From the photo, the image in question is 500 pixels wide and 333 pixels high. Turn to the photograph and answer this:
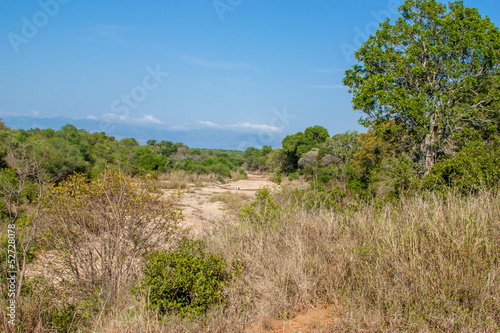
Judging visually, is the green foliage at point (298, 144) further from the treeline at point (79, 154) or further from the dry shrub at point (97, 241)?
the dry shrub at point (97, 241)

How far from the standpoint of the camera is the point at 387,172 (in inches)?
533

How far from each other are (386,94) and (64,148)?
16.8 meters

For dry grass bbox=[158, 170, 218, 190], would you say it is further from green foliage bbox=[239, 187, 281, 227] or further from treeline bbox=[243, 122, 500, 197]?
green foliage bbox=[239, 187, 281, 227]

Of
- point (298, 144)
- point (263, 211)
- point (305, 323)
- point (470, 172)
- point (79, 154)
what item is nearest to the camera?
point (305, 323)

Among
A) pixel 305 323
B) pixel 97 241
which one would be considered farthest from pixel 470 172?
pixel 97 241

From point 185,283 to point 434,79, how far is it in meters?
14.3

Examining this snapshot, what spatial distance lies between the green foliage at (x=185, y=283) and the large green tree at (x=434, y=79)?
1205 cm

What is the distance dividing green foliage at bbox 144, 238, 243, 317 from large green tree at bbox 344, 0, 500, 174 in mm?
12047

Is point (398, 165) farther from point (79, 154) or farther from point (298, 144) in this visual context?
point (298, 144)

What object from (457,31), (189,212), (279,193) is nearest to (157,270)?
(279,193)

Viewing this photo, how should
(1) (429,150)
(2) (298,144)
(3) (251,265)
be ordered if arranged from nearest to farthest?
1. (3) (251,265)
2. (1) (429,150)
3. (2) (298,144)

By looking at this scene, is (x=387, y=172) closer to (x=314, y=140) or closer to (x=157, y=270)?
(x=157, y=270)

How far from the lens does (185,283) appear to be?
3.81 meters

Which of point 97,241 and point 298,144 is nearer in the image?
point 97,241
